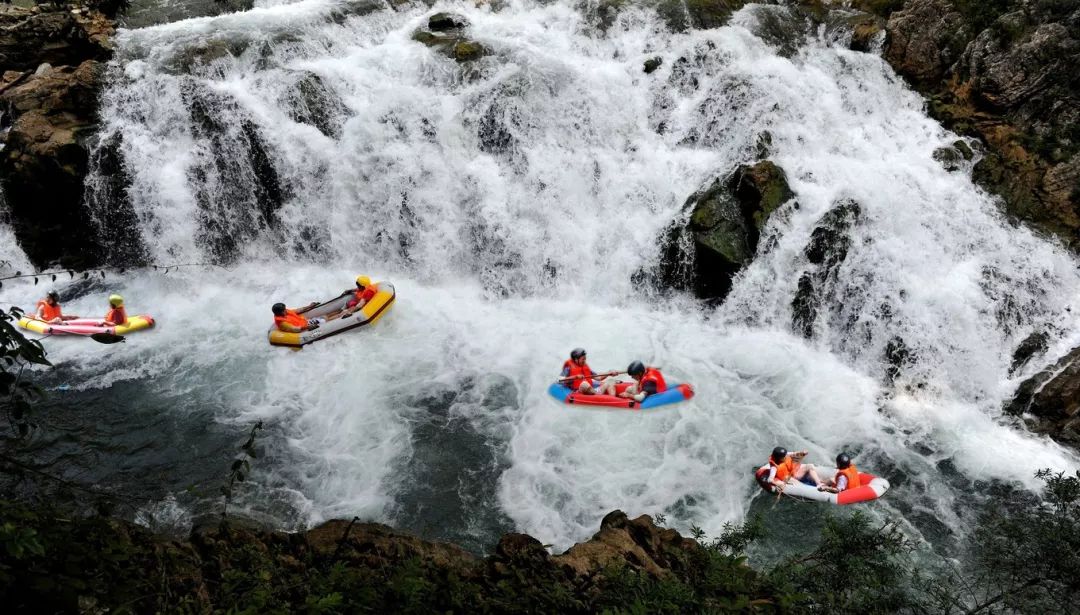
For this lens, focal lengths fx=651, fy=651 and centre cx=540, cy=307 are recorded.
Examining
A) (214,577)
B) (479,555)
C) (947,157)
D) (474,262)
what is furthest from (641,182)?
(214,577)

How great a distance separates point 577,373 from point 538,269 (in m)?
3.10

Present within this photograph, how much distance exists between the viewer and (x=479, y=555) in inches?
296

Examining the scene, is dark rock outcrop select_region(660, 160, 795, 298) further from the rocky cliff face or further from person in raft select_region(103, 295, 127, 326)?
the rocky cliff face

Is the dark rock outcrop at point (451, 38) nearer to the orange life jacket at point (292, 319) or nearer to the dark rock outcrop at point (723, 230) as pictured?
the dark rock outcrop at point (723, 230)

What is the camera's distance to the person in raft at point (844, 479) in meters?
8.26

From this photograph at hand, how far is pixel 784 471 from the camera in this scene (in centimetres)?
836

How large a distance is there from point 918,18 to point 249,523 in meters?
15.0

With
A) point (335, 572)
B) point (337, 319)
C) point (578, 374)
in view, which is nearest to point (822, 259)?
point (578, 374)

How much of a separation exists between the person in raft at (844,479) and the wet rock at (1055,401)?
10.5 ft

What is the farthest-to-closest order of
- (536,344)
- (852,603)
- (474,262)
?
(474,262) → (536,344) → (852,603)

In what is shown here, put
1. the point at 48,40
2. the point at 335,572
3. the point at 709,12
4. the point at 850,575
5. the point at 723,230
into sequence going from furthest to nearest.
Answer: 1. the point at 709,12
2. the point at 48,40
3. the point at 723,230
4. the point at 850,575
5. the point at 335,572

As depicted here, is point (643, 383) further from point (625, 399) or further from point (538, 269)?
point (538, 269)

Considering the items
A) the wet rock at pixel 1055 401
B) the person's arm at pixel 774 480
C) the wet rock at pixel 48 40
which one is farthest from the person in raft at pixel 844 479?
the wet rock at pixel 48 40

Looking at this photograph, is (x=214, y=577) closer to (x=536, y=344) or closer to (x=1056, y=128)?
(x=536, y=344)
